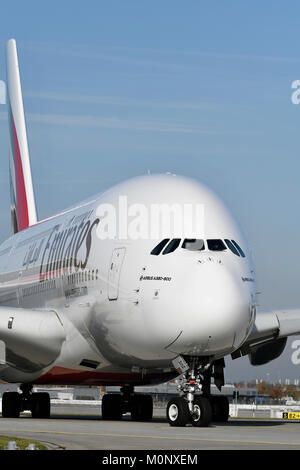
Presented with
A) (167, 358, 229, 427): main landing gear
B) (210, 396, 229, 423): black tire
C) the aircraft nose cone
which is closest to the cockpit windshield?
the aircraft nose cone

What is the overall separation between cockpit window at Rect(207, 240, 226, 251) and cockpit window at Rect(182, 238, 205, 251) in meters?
0.17

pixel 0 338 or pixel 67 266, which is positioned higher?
pixel 67 266

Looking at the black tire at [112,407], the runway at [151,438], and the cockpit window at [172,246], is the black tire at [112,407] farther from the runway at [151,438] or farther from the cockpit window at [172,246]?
the cockpit window at [172,246]

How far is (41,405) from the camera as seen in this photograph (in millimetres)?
30906

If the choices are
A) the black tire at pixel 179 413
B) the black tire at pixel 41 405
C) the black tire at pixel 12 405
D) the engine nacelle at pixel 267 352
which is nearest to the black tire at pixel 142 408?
the black tire at pixel 41 405

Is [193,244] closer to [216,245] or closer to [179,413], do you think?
[216,245]

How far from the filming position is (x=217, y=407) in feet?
91.2

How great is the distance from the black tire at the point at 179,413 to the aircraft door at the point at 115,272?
332cm

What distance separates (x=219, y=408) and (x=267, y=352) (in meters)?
3.64

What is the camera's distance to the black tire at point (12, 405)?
3153cm

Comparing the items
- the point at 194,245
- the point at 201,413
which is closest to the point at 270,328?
the point at 194,245
